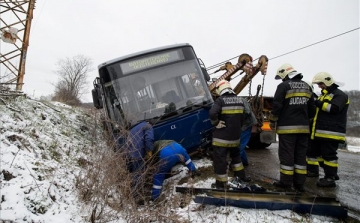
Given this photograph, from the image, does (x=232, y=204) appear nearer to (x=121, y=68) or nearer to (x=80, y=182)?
(x=80, y=182)

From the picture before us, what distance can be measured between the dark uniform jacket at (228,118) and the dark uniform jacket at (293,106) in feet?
1.83

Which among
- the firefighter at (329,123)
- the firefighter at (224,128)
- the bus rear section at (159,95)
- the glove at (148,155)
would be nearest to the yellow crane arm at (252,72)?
the bus rear section at (159,95)

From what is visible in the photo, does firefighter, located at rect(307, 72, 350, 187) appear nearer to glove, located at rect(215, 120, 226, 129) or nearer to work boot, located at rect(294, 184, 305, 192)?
work boot, located at rect(294, 184, 305, 192)

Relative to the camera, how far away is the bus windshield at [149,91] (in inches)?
217

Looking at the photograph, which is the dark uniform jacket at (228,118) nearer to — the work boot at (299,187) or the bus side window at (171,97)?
the work boot at (299,187)

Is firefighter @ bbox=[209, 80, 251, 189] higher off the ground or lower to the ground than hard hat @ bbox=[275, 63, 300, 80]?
lower

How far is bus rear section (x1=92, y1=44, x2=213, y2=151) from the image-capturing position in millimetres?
5473

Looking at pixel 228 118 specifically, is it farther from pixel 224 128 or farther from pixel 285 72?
pixel 285 72

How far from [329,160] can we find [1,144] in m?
4.94

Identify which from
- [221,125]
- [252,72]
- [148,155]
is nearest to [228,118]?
[221,125]

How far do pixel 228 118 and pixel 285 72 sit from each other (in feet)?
4.01

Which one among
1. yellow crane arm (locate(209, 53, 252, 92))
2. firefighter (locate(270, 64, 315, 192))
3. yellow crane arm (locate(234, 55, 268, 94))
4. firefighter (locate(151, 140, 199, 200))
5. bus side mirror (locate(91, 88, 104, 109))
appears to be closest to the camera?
firefighter (locate(270, 64, 315, 192))

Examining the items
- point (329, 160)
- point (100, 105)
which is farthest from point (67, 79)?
point (329, 160)

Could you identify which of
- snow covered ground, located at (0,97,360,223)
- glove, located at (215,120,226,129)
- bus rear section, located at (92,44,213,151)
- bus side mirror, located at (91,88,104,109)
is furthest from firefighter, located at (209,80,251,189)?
bus side mirror, located at (91,88,104,109)
